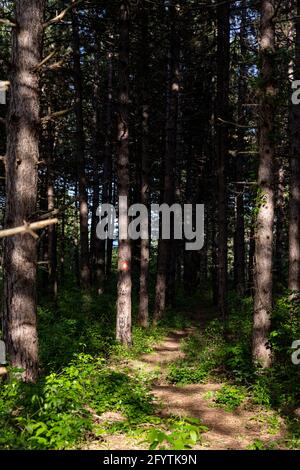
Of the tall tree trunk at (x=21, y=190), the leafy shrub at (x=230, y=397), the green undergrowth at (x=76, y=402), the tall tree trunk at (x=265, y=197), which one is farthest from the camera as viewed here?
the tall tree trunk at (x=265, y=197)

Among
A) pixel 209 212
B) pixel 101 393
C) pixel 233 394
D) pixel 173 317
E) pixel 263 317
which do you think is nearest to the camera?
pixel 101 393

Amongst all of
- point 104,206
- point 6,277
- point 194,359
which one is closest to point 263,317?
point 194,359

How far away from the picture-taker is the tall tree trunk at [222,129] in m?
15.0

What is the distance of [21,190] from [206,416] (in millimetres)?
4776

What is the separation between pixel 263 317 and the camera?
30.1 ft

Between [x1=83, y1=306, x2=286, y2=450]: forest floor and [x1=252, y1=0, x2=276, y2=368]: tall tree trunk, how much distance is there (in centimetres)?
153

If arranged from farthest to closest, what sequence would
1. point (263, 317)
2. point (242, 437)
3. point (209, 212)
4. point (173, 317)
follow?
point (209, 212)
point (173, 317)
point (263, 317)
point (242, 437)

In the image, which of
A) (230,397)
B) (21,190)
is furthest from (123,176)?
(230,397)

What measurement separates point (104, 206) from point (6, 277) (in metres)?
16.8

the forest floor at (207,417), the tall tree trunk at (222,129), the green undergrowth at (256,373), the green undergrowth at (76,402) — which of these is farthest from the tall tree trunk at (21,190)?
the tall tree trunk at (222,129)

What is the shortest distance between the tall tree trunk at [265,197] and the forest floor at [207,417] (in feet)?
5.03

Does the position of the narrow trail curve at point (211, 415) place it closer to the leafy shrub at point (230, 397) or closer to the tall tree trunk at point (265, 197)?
the leafy shrub at point (230, 397)

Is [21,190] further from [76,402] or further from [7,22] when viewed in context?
[76,402]
